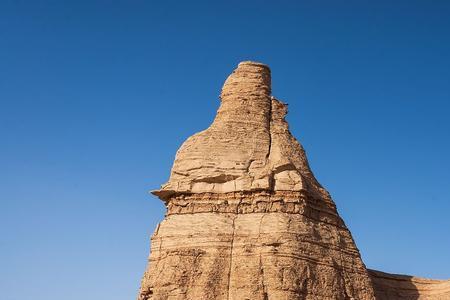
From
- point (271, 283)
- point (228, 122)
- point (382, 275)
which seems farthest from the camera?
point (382, 275)

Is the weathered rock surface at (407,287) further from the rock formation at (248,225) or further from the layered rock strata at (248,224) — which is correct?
the layered rock strata at (248,224)

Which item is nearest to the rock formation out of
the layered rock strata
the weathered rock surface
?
the layered rock strata

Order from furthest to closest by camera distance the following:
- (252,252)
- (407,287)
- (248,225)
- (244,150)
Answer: (407,287) < (244,150) < (248,225) < (252,252)

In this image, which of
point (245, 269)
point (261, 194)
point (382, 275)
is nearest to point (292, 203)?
point (261, 194)

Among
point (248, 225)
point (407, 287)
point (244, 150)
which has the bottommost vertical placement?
point (248, 225)

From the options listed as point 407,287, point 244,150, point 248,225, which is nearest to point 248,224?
point 248,225

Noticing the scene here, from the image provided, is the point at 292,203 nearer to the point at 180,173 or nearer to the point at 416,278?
the point at 180,173

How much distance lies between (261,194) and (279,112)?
5048mm

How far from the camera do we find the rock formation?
2669 cm

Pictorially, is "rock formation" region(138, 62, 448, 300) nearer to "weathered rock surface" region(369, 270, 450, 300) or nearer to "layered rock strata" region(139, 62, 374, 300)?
"layered rock strata" region(139, 62, 374, 300)

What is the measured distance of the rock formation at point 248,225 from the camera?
1051 inches

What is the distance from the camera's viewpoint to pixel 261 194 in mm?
28281

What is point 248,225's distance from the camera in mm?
27812

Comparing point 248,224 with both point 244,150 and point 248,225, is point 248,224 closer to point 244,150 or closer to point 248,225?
point 248,225
